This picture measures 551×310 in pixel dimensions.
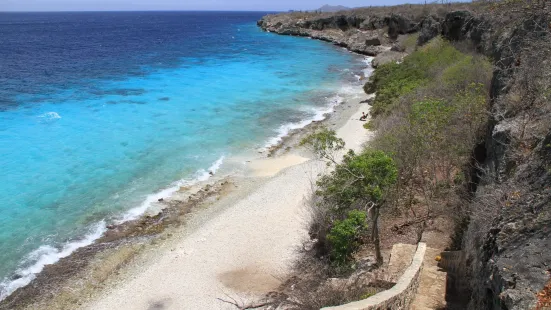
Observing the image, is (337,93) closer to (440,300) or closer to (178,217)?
(178,217)

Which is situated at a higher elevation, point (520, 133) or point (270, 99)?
point (520, 133)

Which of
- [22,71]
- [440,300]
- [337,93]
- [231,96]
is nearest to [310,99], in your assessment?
[337,93]

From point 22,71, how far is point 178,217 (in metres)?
44.6

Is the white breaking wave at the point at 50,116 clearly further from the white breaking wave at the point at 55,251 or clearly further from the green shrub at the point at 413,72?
the green shrub at the point at 413,72

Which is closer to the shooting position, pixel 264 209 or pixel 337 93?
pixel 264 209

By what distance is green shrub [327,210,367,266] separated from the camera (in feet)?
44.0

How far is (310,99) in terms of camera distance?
41.3 metres

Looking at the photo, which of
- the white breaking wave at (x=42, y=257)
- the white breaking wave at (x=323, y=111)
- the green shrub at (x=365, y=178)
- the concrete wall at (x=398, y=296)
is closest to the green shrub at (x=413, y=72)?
the white breaking wave at (x=323, y=111)

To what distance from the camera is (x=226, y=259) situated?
16750 millimetres

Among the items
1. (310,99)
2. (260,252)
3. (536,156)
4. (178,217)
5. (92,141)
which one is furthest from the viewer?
(310,99)

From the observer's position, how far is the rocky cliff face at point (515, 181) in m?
7.04

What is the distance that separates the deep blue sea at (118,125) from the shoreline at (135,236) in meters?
0.71

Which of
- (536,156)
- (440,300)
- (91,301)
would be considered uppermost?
(536,156)

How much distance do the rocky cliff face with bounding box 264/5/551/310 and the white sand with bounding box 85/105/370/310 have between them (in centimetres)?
751
